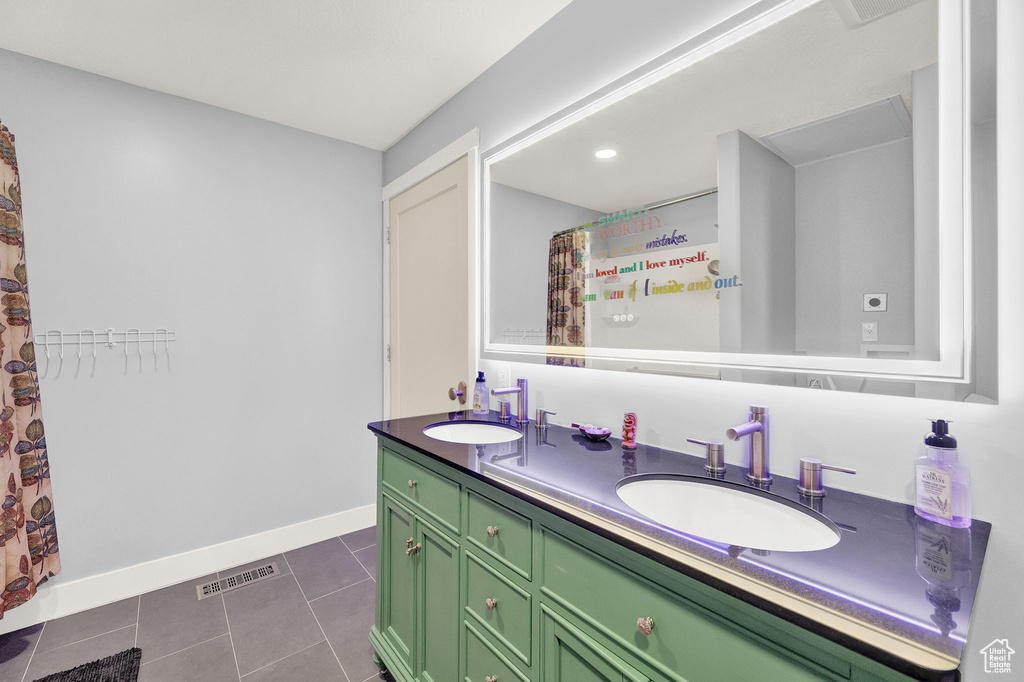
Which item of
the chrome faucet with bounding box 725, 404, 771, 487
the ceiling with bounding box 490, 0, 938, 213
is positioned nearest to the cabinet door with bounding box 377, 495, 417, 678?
the chrome faucet with bounding box 725, 404, 771, 487

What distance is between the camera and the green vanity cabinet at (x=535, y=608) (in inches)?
25.3

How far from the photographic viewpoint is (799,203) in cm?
103

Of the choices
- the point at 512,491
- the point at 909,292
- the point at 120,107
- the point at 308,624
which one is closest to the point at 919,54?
the point at 909,292

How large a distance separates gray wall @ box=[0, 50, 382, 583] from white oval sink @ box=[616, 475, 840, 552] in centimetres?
229

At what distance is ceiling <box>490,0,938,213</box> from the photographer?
3.10 ft

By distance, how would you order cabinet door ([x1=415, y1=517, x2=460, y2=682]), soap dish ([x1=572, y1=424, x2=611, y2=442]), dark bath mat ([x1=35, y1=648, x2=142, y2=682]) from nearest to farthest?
cabinet door ([x1=415, y1=517, x2=460, y2=682]) < soap dish ([x1=572, y1=424, x2=611, y2=442]) < dark bath mat ([x1=35, y1=648, x2=142, y2=682])

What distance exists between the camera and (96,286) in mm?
2117

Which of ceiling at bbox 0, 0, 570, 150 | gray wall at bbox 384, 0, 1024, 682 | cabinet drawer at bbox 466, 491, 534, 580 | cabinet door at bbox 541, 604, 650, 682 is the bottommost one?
cabinet door at bbox 541, 604, 650, 682

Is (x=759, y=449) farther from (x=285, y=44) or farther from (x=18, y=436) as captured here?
(x=18, y=436)

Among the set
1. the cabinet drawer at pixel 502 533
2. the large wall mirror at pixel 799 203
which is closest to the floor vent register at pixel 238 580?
the cabinet drawer at pixel 502 533

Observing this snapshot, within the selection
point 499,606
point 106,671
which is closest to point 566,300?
point 499,606

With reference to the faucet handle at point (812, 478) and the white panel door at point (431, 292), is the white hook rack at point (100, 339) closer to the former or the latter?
the white panel door at point (431, 292)

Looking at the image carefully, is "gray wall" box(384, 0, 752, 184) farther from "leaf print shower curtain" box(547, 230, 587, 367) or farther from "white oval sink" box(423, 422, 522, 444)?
"white oval sink" box(423, 422, 522, 444)

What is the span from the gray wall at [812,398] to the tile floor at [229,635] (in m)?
1.32
